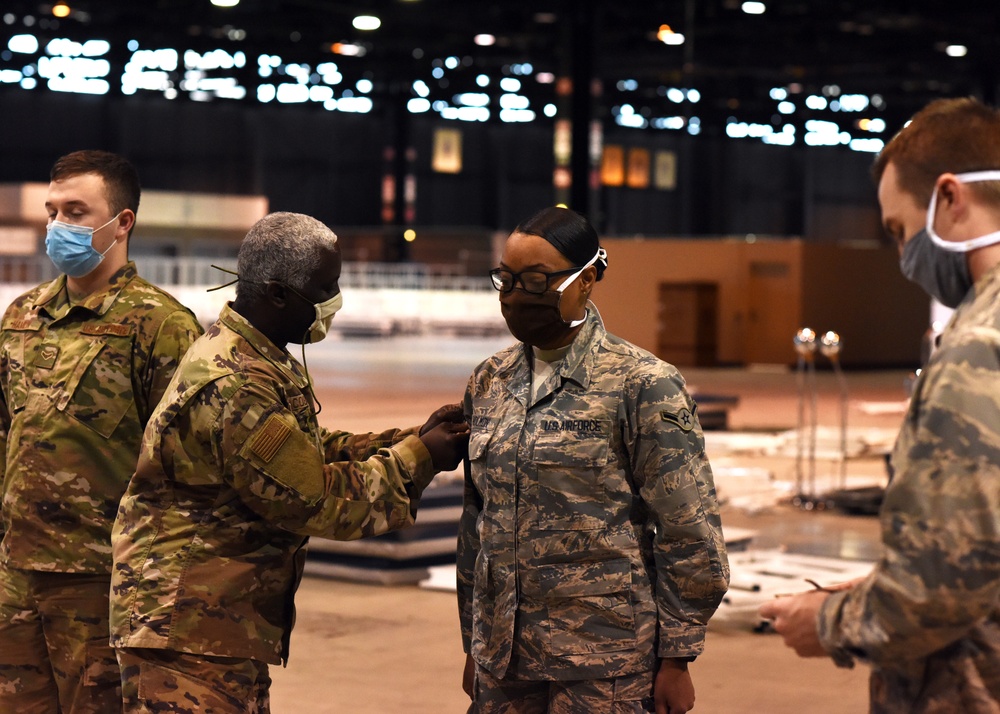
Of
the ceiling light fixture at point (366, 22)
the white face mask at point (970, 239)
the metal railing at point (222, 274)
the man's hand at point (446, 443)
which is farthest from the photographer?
the metal railing at point (222, 274)

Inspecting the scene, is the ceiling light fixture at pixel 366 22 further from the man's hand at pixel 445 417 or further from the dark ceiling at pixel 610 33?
the man's hand at pixel 445 417

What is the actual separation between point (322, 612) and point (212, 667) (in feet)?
13.4

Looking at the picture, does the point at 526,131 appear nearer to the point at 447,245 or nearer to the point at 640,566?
the point at 447,245

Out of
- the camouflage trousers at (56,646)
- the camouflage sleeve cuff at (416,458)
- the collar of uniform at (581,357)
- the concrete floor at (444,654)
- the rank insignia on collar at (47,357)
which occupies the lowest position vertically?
the concrete floor at (444,654)

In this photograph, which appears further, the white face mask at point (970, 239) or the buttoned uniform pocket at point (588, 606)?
the buttoned uniform pocket at point (588, 606)

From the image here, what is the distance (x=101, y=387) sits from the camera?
3.32m

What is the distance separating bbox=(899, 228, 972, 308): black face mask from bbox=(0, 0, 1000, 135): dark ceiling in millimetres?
18709

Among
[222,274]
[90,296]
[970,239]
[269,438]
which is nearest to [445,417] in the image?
[269,438]

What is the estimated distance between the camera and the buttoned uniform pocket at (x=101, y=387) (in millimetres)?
3309

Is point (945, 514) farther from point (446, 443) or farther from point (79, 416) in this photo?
point (79, 416)

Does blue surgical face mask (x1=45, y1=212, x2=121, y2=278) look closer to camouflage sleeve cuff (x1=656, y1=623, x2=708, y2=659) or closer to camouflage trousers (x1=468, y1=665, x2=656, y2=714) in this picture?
camouflage trousers (x1=468, y1=665, x2=656, y2=714)

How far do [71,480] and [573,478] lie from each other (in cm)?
135

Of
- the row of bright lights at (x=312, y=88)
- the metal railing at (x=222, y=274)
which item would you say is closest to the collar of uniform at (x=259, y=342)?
the metal railing at (x=222, y=274)

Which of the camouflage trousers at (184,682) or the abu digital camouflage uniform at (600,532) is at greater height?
the abu digital camouflage uniform at (600,532)
